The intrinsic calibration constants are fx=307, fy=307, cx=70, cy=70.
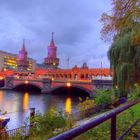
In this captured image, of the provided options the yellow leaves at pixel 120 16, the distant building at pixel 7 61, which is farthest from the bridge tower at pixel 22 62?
the yellow leaves at pixel 120 16

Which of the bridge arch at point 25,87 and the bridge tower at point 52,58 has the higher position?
the bridge tower at point 52,58

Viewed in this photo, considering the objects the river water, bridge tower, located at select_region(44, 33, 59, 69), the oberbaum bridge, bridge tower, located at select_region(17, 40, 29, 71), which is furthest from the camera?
bridge tower, located at select_region(17, 40, 29, 71)

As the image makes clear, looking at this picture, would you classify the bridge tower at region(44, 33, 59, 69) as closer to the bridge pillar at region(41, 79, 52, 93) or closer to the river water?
the bridge pillar at region(41, 79, 52, 93)

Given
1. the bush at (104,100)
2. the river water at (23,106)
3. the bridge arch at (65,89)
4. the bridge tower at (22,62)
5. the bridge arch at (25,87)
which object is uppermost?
the bridge tower at (22,62)

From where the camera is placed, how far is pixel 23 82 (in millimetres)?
92188

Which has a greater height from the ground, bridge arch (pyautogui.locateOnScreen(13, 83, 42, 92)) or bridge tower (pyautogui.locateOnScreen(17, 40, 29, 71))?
bridge tower (pyautogui.locateOnScreen(17, 40, 29, 71))

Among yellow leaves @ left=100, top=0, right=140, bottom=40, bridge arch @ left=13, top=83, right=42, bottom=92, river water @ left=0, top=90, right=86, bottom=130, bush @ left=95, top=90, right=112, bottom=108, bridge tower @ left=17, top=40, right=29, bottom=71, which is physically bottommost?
river water @ left=0, top=90, right=86, bottom=130

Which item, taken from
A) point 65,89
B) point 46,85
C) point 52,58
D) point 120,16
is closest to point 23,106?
point 120,16

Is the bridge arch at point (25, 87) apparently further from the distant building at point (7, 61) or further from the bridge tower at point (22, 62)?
the distant building at point (7, 61)

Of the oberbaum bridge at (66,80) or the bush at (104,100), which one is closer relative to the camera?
the bush at (104,100)

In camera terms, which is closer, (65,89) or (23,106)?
(23,106)

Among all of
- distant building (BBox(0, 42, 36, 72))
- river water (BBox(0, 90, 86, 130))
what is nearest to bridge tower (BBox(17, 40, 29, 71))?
distant building (BBox(0, 42, 36, 72))

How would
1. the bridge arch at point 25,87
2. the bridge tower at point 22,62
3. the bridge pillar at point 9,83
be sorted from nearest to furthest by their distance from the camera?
the bridge arch at point 25,87, the bridge pillar at point 9,83, the bridge tower at point 22,62

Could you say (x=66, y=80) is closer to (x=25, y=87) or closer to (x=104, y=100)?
(x=25, y=87)
